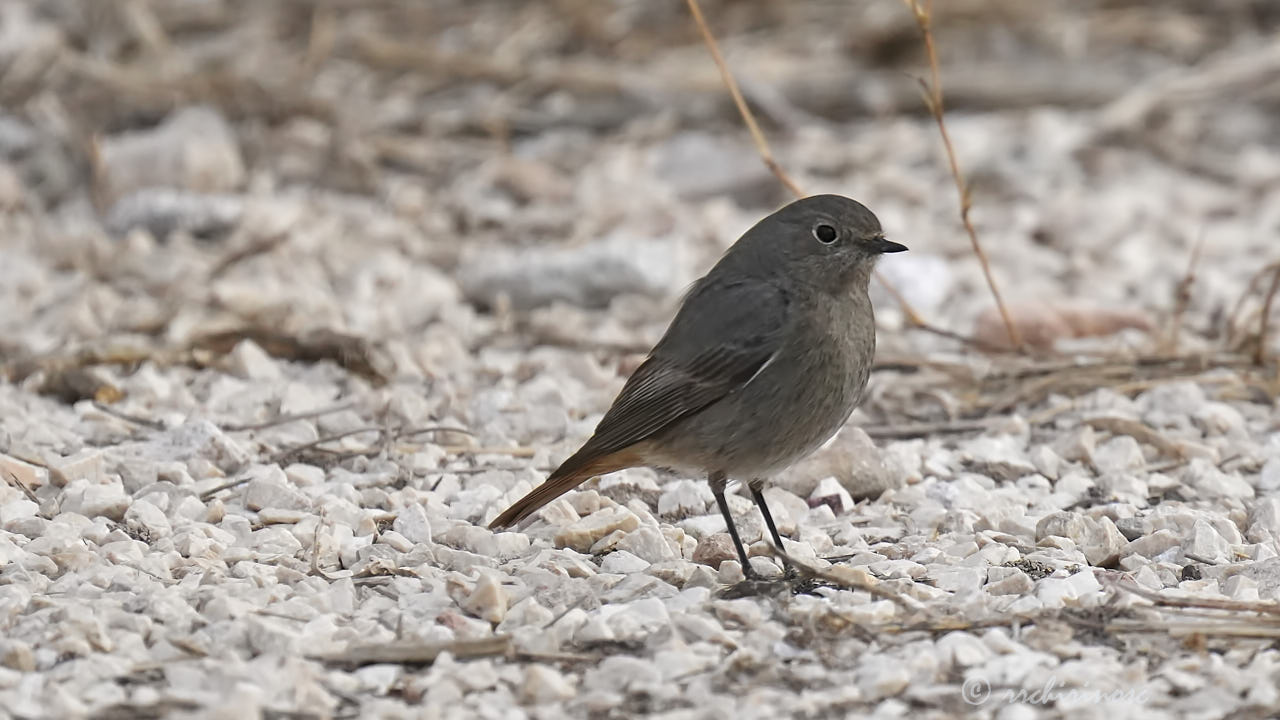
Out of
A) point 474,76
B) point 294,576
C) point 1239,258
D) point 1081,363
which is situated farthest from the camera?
point 474,76

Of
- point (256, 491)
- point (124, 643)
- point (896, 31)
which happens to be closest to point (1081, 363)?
point (256, 491)

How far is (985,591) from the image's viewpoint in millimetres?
3439

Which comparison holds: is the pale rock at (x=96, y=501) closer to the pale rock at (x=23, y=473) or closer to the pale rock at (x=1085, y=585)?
the pale rock at (x=23, y=473)

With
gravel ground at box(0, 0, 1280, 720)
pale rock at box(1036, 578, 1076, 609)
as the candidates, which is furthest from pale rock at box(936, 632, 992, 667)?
pale rock at box(1036, 578, 1076, 609)

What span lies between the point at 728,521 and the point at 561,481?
0.42 meters

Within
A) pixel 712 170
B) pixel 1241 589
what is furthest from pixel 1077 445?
pixel 712 170

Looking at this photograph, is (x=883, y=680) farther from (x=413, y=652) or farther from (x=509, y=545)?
(x=509, y=545)

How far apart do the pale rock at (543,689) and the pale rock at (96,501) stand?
4.34ft

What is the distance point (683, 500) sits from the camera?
4.25m

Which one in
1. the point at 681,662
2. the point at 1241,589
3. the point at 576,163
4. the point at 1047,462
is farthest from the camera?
the point at 576,163

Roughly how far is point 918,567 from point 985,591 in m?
0.19

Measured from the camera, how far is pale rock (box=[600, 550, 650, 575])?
3.64 meters

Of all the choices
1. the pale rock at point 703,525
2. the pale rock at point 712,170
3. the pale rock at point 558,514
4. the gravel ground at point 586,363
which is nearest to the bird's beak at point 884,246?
the gravel ground at point 586,363

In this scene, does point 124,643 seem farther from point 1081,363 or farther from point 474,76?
point 474,76
